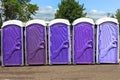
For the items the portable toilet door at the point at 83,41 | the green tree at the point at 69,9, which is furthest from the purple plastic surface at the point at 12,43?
the green tree at the point at 69,9

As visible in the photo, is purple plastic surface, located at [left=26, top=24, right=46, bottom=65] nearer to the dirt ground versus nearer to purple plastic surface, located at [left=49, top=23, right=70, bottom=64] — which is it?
purple plastic surface, located at [left=49, top=23, right=70, bottom=64]

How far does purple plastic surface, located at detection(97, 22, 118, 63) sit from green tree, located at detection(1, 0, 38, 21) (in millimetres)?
23040

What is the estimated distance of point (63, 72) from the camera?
15547 millimetres

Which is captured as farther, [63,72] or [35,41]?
[35,41]

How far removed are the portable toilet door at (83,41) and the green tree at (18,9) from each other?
74.8 ft

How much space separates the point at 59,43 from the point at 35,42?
106cm

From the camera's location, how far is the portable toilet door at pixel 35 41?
1794 centimetres

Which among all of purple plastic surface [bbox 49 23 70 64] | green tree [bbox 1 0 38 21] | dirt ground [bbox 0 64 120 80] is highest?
green tree [bbox 1 0 38 21]

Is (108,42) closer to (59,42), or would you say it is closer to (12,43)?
(59,42)

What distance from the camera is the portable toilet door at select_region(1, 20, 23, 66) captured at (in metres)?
17.9

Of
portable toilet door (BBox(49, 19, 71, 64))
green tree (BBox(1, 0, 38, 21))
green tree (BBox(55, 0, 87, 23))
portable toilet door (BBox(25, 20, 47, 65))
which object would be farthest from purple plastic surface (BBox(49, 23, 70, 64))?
green tree (BBox(55, 0, 87, 23))

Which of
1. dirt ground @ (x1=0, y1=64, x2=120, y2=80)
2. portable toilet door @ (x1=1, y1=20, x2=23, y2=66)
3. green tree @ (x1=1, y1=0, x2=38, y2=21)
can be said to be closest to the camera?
dirt ground @ (x1=0, y1=64, x2=120, y2=80)

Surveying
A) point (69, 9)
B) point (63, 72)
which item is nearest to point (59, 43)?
point (63, 72)

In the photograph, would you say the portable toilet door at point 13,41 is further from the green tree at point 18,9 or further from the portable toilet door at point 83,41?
the green tree at point 18,9
